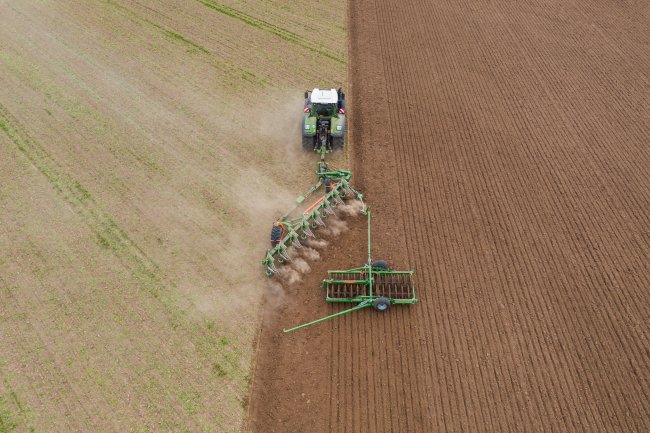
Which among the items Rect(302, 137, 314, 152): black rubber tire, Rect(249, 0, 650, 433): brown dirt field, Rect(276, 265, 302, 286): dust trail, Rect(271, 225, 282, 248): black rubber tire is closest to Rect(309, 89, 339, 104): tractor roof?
Rect(302, 137, 314, 152): black rubber tire

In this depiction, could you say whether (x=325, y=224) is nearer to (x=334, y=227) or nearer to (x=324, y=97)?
(x=334, y=227)

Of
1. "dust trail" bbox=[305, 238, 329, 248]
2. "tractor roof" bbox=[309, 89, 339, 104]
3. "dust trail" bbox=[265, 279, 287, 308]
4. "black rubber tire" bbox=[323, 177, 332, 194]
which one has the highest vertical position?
"tractor roof" bbox=[309, 89, 339, 104]

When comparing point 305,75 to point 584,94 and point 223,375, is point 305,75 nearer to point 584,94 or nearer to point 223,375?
point 584,94

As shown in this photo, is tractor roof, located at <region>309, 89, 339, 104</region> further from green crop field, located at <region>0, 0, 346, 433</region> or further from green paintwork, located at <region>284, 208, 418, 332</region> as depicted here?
green paintwork, located at <region>284, 208, 418, 332</region>

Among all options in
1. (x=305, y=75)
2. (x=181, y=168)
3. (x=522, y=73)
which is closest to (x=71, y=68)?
(x=181, y=168)

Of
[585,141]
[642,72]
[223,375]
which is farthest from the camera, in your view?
[642,72]

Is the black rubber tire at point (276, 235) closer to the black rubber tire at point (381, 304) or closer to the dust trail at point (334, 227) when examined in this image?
the dust trail at point (334, 227)

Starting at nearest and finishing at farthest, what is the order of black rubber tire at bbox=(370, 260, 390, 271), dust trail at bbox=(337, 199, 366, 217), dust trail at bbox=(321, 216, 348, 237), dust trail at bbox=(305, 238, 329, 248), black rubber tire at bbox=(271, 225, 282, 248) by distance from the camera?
black rubber tire at bbox=(370, 260, 390, 271)
black rubber tire at bbox=(271, 225, 282, 248)
dust trail at bbox=(305, 238, 329, 248)
dust trail at bbox=(321, 216, 348, 237)
dust trail at bbox=(337, 199, 366, 217)

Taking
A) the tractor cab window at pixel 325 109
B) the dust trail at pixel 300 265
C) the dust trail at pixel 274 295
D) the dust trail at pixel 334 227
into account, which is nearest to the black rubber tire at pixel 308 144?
the tractor cab window at pixel 325 109
